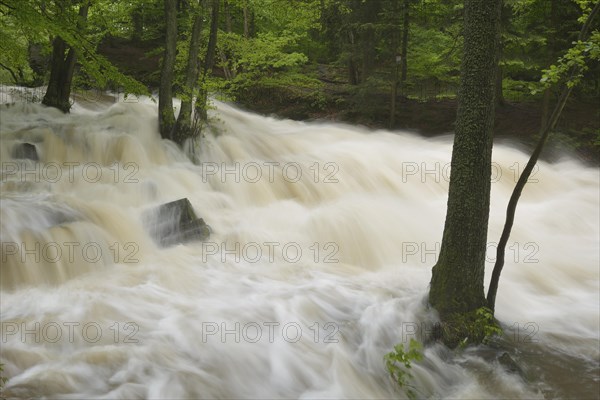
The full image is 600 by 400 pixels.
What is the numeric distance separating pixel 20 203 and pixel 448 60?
40.6ft

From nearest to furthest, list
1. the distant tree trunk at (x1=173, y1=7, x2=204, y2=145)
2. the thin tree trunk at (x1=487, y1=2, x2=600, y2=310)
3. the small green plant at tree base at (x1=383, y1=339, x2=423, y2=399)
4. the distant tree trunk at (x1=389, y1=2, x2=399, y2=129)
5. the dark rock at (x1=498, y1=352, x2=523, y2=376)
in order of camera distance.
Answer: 1. the small green plant at tree base at (x1=383, y1=339, x2=423, y2=399)
2. the dark rock at (x1=498, y1=352, x2=523, y2=376)
3. the thin tree trunk at (x1=487, y1=2, x2=600, y2=310)
4. the distant tree trunk at (x1=173, y1=7, x2=204, y2=145)
5. the distant tree trunk at (x1=389, y1=2, x2=399, y2=129)

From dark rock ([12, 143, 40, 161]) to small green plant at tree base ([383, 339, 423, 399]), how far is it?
7.91 m

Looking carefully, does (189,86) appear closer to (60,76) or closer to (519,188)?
(60,76)

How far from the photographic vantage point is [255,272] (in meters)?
6.99

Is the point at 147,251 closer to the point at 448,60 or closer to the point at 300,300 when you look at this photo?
the point at 300,300

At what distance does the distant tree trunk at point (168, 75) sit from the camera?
10469 mm

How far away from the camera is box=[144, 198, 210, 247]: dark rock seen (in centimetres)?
759

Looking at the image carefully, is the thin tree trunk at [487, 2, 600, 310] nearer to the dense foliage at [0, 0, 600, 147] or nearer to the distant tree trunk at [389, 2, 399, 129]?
the dense foliage at [0, 0, 600, 147]

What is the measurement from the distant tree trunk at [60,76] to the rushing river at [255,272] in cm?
42

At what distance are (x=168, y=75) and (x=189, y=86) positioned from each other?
78cm

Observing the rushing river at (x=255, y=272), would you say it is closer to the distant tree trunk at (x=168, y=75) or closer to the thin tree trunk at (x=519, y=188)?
the distant tree trunk at (x=168, y=75)

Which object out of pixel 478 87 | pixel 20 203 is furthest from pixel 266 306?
pixel 20 203

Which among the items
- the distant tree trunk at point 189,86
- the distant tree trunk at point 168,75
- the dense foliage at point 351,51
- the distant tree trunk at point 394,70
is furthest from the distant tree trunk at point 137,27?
the distant tree trunk at point 189,86

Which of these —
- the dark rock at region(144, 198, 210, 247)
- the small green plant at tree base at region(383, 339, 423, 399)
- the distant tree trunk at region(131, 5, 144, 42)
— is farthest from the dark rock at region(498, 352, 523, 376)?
the distant tree trunk at region(131, 5, 144, 42)
